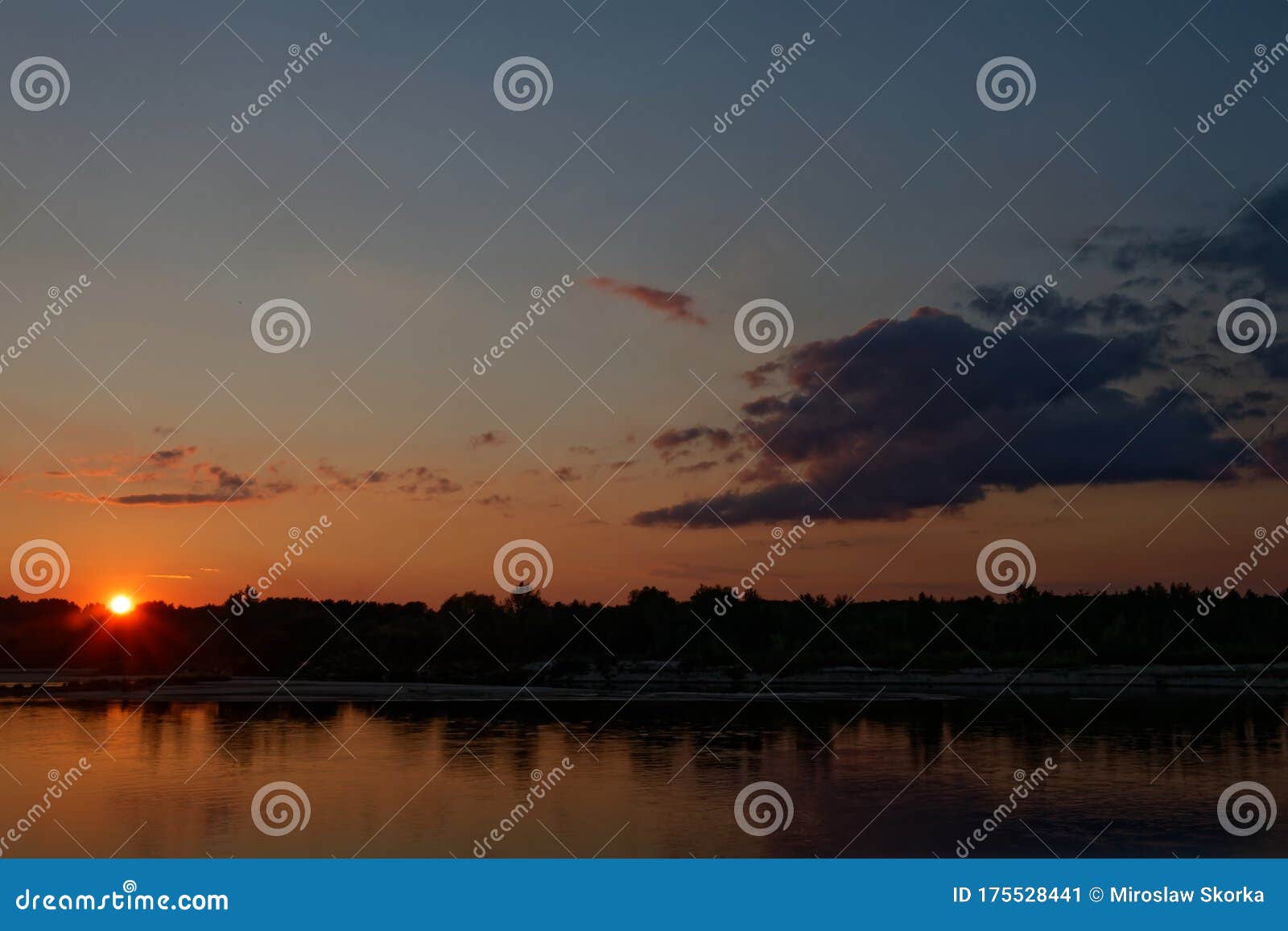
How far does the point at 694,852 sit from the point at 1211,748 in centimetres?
2266

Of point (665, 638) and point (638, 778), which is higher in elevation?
point (665, 638)

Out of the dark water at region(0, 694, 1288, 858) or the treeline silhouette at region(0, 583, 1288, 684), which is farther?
the treeline silhouette at region(0, 583, 1288, 684)

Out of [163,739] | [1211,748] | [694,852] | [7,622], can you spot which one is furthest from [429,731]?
[7,622]

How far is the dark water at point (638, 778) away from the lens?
22.6 metres

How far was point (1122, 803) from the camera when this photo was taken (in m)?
26.8

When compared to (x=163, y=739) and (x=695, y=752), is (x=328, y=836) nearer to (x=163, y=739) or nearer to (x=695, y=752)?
(x=695, y=752)

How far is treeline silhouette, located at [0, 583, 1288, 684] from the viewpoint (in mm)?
85375

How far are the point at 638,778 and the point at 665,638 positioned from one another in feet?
213

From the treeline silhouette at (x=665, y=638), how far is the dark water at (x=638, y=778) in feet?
112

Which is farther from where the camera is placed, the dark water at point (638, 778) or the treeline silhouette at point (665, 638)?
the treeline silhouette at point (665, 638)

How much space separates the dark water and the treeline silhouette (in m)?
34.3

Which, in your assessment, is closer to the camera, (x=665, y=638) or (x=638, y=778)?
(x=638, y=778)

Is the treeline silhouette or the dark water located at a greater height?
the treeline silhouette

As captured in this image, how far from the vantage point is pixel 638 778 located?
97.9 ft
